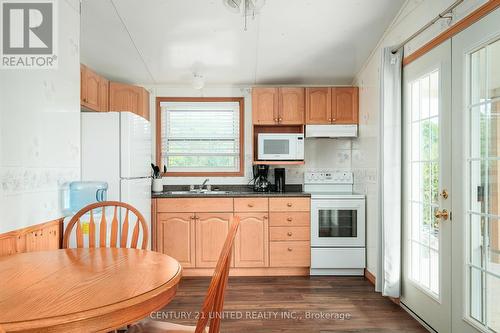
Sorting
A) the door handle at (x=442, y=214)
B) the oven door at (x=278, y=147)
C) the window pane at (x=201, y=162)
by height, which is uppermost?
the oven door at (x=278, y=147)

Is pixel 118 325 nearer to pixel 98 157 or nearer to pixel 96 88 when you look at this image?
pixel 98 157

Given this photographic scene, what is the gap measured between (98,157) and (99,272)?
1.81 metres

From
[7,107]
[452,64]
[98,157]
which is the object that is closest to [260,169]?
[98,157]

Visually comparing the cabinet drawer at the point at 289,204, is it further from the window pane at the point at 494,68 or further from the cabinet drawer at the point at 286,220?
the window pane at the point at 494,68

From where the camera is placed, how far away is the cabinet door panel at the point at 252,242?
3686 millimetres

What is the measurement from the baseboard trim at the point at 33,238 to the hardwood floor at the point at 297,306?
1004 millimetres

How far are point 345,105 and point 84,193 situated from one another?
2.86 m

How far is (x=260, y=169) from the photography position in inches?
163

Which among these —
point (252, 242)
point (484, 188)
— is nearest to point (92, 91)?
point (252, 242)

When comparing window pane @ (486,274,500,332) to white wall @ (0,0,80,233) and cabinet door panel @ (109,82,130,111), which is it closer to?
white wall @ (0,0,80,233)

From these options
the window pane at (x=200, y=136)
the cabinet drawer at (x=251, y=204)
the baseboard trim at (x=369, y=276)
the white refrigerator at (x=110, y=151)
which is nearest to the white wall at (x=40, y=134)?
the white refrigerator at (x=110, y=151)

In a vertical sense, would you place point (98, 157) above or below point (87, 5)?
below

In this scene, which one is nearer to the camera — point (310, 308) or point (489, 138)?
point (489, 138)

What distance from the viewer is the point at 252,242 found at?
3691mm
